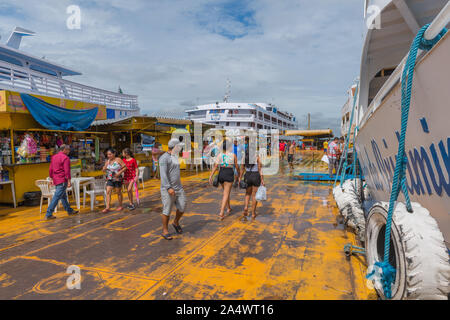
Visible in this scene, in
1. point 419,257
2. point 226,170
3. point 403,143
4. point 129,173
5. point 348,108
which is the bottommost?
point 419,257

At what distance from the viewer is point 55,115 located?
802 centimetres

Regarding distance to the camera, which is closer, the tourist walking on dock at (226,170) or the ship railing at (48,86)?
the tourist walking on dock at (226,170)

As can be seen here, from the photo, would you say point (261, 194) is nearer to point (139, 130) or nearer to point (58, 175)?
point (58, 175)

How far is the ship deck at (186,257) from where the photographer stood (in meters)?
2.92

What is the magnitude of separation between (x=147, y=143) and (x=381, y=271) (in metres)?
13.6

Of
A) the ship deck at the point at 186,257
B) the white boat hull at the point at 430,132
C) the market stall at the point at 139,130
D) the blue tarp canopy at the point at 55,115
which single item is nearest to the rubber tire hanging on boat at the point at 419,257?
→ the white boat hull at the point at 430,132

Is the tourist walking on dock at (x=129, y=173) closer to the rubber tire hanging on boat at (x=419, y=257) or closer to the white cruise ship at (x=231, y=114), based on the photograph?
the rubber tire hanging on boat at (x=419, y=257)

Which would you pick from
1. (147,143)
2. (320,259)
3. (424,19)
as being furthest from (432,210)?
(147,143)

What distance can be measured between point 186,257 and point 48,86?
34.4ft

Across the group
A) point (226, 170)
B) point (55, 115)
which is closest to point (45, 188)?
point (55, 115)

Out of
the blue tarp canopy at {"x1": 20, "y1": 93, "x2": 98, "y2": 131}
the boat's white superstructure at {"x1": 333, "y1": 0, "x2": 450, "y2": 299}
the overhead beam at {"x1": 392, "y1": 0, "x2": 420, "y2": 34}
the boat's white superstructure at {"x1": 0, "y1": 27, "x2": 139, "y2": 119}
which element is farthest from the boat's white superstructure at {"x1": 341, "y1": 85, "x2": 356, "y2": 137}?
the boat's white superstructure at {"x1": 333, "y1": 0, "x2": 450, "y2": 299}

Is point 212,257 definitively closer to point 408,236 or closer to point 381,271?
point 381,271

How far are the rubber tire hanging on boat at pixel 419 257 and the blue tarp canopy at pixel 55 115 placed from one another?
29.3 feet
